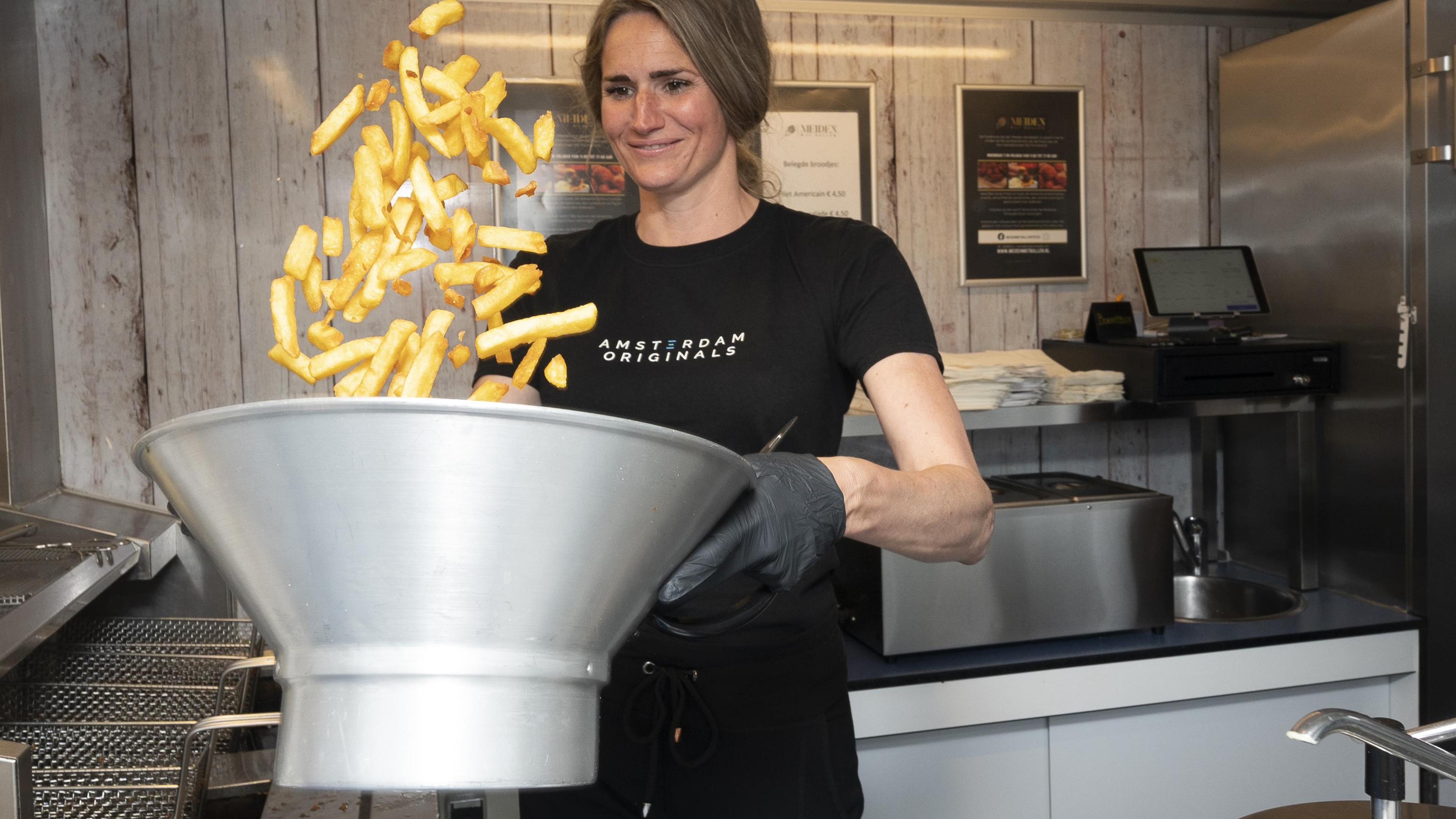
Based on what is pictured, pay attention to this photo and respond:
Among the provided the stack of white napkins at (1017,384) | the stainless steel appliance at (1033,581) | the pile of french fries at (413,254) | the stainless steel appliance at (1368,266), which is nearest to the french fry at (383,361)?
the pile of french fries at (413,254)

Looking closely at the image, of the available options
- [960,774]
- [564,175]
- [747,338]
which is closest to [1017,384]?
[960,774]

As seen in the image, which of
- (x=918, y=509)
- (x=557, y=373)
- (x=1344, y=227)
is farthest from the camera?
(x=1344, y=227)

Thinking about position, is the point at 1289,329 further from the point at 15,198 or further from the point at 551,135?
the point at 15,198

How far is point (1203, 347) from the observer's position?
2447mm

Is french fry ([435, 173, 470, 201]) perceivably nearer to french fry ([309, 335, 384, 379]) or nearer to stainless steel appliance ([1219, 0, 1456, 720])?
french fry ([309, 335, 384, 379])

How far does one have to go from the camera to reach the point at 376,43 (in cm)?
237

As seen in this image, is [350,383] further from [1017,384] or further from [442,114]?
[1017,384]

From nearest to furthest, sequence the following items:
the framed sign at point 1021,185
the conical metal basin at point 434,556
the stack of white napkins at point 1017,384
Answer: the conical metal basin at point 434,556, the stack of white napkins at point 1017,384, the framed sign at point 1021,185

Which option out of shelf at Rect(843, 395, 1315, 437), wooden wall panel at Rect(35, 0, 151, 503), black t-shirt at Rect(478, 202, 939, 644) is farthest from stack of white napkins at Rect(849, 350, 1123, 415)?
wooden wall panel at Rect(35, 0, 151, 503)

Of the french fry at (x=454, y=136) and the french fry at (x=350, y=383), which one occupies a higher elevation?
the french fry at (x=454, y=136)

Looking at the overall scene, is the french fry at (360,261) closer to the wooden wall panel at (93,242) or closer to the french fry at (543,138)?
the french fry at (543,138)

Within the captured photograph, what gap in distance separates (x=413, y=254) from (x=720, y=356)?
1.95 feet

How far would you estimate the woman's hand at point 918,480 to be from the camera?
33.2 inches

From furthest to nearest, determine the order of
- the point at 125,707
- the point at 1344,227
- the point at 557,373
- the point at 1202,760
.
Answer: the point at 1344,227, the point at 1202,760, the point at 125,707, the point at 557,373
